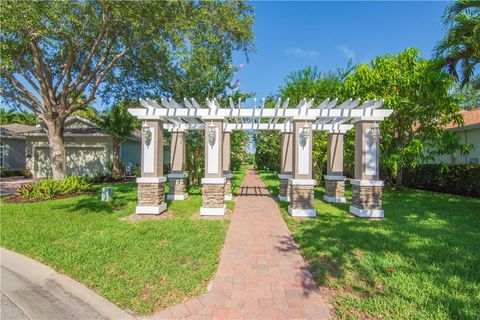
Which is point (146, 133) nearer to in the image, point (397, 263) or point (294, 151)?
point (294, 151)

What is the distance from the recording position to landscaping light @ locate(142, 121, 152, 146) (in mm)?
7562

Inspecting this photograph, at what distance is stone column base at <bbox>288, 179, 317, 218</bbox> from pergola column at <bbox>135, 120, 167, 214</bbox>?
154 inches

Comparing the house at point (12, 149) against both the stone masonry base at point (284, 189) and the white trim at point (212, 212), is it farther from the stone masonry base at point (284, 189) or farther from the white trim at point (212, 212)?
the stone masonry base at point (284, 189)

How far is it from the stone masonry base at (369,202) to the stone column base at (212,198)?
3930 mm

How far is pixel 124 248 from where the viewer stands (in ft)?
15.7

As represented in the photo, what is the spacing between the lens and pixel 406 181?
15422mm

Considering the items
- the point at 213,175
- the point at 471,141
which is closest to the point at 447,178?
the point at 471,141

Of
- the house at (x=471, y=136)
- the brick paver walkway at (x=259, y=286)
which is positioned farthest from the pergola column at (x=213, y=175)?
the house at (x=471, y=136)

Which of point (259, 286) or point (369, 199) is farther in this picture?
point (369, 199)

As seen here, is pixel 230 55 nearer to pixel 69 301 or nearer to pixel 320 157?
pixel 320 157

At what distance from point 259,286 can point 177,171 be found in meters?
7.32

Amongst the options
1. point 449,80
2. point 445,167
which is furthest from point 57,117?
point 445,167

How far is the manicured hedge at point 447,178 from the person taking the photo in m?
11.3

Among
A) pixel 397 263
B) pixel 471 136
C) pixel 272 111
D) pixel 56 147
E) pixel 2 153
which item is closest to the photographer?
pixel 397 263
